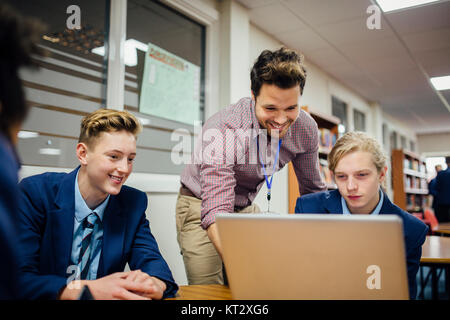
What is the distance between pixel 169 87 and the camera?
2789 millimetres

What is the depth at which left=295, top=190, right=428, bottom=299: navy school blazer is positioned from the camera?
119 centimetres

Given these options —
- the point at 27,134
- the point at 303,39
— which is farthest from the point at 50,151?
the point at 303,39

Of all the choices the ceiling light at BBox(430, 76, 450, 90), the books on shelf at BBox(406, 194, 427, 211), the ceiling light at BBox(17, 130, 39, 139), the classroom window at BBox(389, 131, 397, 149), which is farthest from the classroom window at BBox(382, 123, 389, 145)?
the ceiling light at BBox(17, 130, 39, 139)

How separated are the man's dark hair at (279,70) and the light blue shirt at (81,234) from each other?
2.55 feet

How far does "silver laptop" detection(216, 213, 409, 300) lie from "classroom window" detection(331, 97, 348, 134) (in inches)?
200

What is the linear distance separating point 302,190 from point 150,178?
1083 millimetres

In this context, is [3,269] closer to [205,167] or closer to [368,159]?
[205,167]

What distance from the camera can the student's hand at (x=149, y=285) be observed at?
1.00 metres

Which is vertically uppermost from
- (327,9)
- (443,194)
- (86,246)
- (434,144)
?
(327,9)

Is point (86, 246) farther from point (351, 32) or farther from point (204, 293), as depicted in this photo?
point (351, 32)

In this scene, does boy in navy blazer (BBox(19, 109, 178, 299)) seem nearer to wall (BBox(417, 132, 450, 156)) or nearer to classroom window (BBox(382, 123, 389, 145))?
classroom window (BBox(382, 123, 389, 145))

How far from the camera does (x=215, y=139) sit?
4.93 feet

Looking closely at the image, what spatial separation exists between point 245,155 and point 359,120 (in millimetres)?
5555

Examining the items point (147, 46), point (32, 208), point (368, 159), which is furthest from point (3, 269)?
point (147, 46)
